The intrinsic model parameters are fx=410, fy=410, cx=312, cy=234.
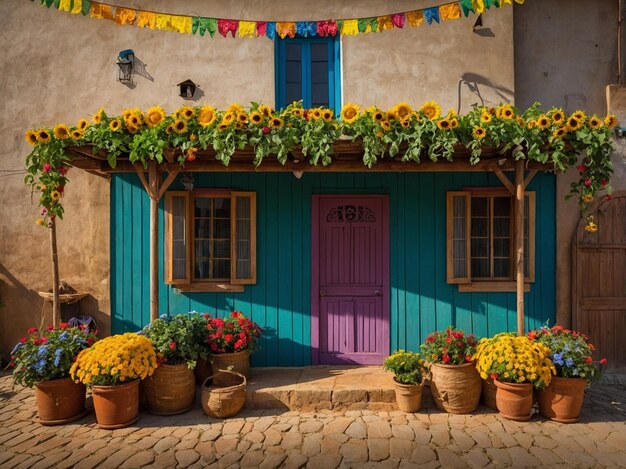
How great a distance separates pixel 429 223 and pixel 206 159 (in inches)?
124

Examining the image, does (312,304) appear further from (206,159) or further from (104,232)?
(104,232)

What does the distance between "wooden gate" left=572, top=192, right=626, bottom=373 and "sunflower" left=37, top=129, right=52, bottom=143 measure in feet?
22.5

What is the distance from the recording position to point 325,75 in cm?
607

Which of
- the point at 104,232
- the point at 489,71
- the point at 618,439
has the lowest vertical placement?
the point at 618,439

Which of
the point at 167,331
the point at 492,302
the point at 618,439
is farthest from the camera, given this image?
the point at 492,302

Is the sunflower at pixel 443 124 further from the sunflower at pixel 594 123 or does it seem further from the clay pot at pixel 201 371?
the clay pot at pixel 201 371

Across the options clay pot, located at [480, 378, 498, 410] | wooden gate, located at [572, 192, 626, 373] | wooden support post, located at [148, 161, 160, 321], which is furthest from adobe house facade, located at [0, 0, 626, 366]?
clay pot, located at [480, 378, 498, 410]

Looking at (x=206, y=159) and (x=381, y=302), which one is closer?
(x=206, y=159)

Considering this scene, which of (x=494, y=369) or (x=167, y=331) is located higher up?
(x=167, y=331)

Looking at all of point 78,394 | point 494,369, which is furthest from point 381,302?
point 78,394

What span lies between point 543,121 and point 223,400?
4.52 m

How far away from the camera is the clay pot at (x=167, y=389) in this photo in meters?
4.46

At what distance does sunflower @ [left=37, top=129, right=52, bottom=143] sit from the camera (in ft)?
14.4

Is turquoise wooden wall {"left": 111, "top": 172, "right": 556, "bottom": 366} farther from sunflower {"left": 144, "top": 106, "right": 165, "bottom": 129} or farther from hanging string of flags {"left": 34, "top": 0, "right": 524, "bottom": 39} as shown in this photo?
hanging string of flags {"left": 34, "top": 0, "right": 524, "bottom": 39}
